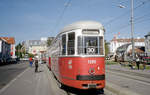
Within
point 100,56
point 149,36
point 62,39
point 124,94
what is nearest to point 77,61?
point 100,56

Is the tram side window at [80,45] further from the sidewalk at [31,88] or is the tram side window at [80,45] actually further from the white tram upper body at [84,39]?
the sidewalk at [31,88]

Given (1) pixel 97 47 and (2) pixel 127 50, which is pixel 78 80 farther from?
(2) pixel 127 50

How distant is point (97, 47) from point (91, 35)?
0.56m

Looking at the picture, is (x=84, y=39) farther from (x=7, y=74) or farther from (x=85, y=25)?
(x=7, y=74)

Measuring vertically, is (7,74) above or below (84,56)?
below

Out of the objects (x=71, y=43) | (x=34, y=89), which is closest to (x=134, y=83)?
(x=71, y=43)

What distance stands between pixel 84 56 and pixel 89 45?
532mm

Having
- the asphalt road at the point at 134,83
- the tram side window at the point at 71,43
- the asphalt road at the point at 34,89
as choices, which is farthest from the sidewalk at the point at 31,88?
the asphalt road at the point at 134,83

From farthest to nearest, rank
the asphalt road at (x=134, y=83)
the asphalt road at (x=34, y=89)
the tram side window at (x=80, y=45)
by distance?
the asphalt road at (x=134, y=83)
the asphalt road at (x=34, y=89)
the tram side window at (x=80, y=45)

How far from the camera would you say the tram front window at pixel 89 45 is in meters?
7.07

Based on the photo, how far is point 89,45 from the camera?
7.12 m

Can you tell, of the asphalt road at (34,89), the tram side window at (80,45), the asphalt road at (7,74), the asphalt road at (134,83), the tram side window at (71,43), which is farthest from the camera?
the asphalt road at (7,74)

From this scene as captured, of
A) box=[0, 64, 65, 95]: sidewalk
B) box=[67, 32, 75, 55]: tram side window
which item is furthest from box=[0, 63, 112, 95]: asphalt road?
box=[67, 32, 75, 55]: tram side window

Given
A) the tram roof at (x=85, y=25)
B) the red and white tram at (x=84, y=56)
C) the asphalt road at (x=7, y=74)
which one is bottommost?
the asphalt road at (x=7, y=74)
